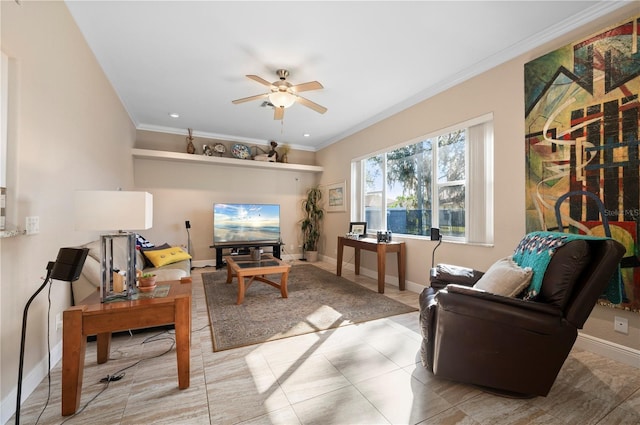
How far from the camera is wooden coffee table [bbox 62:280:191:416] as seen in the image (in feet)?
4.82

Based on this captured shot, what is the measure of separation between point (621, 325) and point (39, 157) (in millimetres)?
4294

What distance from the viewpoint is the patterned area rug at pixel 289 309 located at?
2.51 meters

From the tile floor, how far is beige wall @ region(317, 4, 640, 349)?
789 millimetres

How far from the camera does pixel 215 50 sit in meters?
2.75

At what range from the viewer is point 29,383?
163 centimetres

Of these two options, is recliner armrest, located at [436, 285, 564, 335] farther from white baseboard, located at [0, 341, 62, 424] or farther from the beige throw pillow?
white baseboard, located at [0, 341, 62, 424]

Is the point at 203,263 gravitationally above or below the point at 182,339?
below

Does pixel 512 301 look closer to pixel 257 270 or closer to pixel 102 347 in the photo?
pixel 257 270

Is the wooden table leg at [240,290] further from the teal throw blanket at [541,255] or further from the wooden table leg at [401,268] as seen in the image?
the teal throw blanket at [541,255]

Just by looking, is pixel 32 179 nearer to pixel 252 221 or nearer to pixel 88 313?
pixel 88 313

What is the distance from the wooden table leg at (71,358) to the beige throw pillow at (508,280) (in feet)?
8.18

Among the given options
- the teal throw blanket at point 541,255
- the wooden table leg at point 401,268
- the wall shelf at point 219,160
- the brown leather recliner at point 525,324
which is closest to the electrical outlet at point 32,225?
the brown leather recliner at point 525,324

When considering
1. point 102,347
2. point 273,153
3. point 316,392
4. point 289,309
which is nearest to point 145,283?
point 102,347

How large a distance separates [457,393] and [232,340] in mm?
1753
